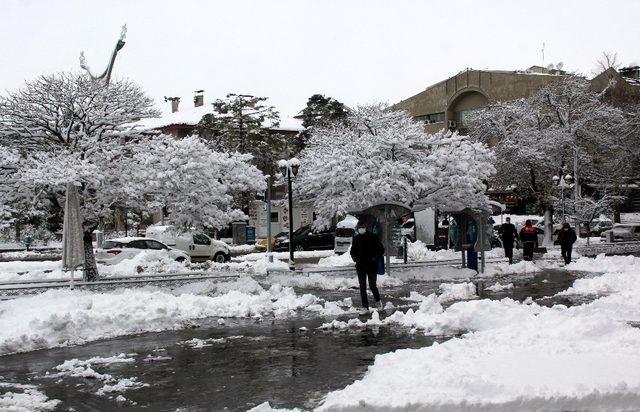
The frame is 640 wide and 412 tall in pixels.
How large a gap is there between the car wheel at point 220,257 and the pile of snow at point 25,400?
23.4 meters

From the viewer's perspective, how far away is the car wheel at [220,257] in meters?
31.8

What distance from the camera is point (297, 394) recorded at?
7762 millimetres

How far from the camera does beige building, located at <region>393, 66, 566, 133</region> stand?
62438 millimetres

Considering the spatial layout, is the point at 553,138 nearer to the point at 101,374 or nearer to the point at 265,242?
the point at 265,242

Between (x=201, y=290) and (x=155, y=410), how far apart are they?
10.8 metres

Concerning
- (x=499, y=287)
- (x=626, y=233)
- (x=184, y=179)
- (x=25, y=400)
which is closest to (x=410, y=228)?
(x=626, y=233)

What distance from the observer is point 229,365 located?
9.49 m

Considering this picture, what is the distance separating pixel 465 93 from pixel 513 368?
63.1m

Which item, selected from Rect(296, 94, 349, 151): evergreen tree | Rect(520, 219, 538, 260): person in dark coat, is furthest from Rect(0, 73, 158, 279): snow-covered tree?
Rect(296, 94, 349, 151): evergreen tree

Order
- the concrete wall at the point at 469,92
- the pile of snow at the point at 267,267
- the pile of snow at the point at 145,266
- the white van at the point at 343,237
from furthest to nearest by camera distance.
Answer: the concrete wall at the point at 469,92, the white van at the point at 343,237, the pile of snow at the point at 145,266, the pile of snow at the point at 267,267

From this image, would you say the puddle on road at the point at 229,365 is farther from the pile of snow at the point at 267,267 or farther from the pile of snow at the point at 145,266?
the pile of snow at the point at 145,266

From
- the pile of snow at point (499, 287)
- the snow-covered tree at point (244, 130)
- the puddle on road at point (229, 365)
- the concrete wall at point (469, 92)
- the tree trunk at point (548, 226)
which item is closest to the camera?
the puddle on road at point (229, 365)

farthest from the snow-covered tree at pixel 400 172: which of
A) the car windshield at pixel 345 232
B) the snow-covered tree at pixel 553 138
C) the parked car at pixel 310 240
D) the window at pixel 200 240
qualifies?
the snow-covered tree at pixel 553 138

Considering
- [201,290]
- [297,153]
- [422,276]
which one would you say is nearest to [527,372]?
[201,290]
